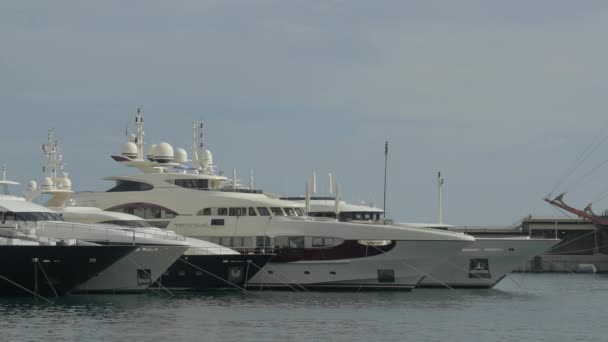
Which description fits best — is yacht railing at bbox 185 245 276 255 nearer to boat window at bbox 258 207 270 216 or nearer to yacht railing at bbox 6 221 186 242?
boat window at bbox 258 207 270 216

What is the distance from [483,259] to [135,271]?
1858cm

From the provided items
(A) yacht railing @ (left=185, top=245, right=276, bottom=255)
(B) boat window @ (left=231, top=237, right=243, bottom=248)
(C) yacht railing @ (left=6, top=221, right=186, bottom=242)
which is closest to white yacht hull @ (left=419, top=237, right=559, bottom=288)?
(A) yacht railing @ (left=185, top=245, right=276, bottom=255)

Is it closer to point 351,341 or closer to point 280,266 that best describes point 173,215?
point 280,266

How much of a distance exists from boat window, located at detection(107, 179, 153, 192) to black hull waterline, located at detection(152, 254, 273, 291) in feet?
24.1

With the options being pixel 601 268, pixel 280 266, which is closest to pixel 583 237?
pixel 601 268

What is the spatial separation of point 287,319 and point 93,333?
796 centimetres

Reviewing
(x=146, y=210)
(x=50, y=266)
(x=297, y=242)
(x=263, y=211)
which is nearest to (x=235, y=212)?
(x=263, y=211)

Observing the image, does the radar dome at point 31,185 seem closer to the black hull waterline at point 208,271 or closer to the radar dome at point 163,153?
the radar dome at point 163,153

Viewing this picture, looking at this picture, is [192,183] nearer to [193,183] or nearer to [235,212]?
[193,183]

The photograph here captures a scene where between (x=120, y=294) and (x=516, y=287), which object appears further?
(x=516, y=287)

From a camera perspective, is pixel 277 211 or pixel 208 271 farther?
pixel 277 211

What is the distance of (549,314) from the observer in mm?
49656

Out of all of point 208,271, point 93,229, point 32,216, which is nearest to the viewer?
point 32,216

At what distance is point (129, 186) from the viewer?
63344 millimetres
